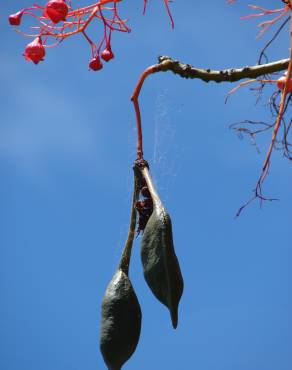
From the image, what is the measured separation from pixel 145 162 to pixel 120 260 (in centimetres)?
23

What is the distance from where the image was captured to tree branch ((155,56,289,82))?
1.42 m

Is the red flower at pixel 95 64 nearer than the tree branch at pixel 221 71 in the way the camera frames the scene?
No

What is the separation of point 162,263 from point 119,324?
17 centimetres

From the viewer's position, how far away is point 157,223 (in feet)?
3.97

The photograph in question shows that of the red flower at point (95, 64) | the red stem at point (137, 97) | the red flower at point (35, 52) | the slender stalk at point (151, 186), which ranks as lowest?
the slender stalk at point (151, 186)

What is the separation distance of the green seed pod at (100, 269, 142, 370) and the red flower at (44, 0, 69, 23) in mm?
833

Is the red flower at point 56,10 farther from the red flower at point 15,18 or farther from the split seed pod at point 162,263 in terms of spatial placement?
the split seed pod at point 162,263

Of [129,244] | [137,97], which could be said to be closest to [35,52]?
[137,97]

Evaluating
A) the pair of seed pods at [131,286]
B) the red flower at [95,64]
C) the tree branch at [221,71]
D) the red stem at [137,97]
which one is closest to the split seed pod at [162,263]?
the pair of seed pods at [131,286]

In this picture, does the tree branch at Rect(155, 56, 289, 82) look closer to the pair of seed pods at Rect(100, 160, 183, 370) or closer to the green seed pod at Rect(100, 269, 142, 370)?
the pair of seed pods at Rect(100, 160, 183, 370)

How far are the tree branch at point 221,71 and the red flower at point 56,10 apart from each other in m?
0.42

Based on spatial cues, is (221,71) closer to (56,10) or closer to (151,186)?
(151,186)

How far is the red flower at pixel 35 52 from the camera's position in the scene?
1.77m

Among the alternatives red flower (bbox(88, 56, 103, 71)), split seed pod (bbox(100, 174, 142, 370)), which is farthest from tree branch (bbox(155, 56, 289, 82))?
split seed pod (bbox(100, 174, 142, 370))
